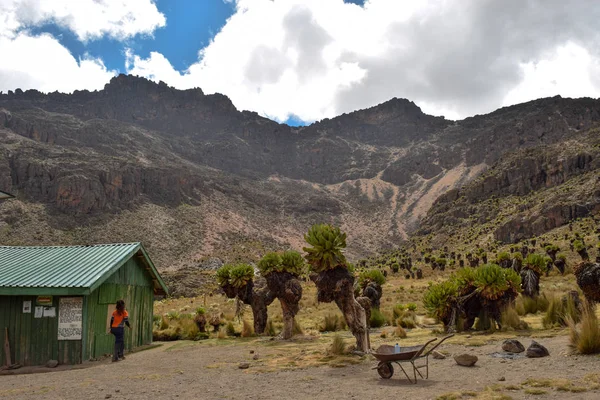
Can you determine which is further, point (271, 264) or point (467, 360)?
point (271, 264)

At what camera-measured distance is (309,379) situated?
1008 centimetres

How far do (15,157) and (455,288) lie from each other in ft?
339

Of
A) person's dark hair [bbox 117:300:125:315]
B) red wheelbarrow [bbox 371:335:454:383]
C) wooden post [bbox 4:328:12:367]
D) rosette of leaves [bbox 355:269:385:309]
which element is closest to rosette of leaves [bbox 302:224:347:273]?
red wheelbarrow [bbox 371:335:454:383]

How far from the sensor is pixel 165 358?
14.6m

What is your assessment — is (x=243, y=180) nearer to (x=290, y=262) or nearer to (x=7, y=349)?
(x=290, y=262)

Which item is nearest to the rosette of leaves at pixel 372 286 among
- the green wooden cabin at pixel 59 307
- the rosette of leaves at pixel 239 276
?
the rosette of leaves at pixel 239 276

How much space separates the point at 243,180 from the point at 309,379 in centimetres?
14286

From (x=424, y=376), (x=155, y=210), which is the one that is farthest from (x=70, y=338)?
(x=155, y=210)

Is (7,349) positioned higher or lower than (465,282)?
lower

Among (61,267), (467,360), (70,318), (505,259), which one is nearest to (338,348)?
(467,360)

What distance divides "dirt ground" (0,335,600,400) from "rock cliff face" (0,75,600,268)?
6160 centimetres

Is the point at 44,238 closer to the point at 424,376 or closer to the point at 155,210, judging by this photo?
the point at 155,210

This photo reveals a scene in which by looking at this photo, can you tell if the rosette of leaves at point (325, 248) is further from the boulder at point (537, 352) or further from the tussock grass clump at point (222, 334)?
the tussock grass clump at point (222, 334)

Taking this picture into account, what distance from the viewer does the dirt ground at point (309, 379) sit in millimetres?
8086
